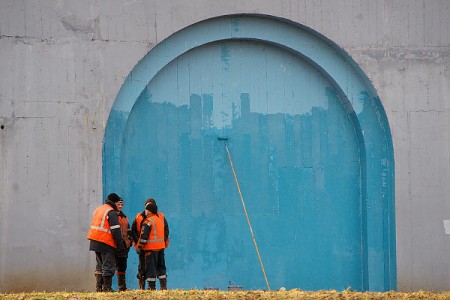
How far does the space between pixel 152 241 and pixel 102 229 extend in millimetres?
916

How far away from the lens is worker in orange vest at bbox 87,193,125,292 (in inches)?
671

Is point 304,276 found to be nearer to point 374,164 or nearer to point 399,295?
point 374,164

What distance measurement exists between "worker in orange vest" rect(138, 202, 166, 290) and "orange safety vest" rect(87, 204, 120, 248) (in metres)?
0.61

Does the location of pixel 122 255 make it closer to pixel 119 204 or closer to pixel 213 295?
pixel 119 204

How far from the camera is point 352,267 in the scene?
19.9 meters

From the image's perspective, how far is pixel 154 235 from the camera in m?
17.6

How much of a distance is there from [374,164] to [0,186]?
6700 millimetres

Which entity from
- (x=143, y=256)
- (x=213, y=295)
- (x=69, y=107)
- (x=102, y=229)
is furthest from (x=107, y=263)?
(x=69, y=107)

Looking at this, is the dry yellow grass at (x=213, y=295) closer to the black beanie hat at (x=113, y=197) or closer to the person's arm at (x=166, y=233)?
the black beanie hat at (x=113, y=197)

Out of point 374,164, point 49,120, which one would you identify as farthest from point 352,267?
point 49,120

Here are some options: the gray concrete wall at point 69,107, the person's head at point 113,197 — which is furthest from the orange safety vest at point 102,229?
the gray concrete wall at point 69,107

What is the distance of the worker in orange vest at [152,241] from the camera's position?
690 inches

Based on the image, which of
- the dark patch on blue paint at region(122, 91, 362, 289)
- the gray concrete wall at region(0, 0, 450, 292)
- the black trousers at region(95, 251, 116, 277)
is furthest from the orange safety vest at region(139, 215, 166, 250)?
the dark patch on blue paint at region(122, 91, 362, 289)

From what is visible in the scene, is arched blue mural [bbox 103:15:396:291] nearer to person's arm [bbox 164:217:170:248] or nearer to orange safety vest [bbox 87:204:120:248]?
person's arm [bbox 164:217:170:248]
